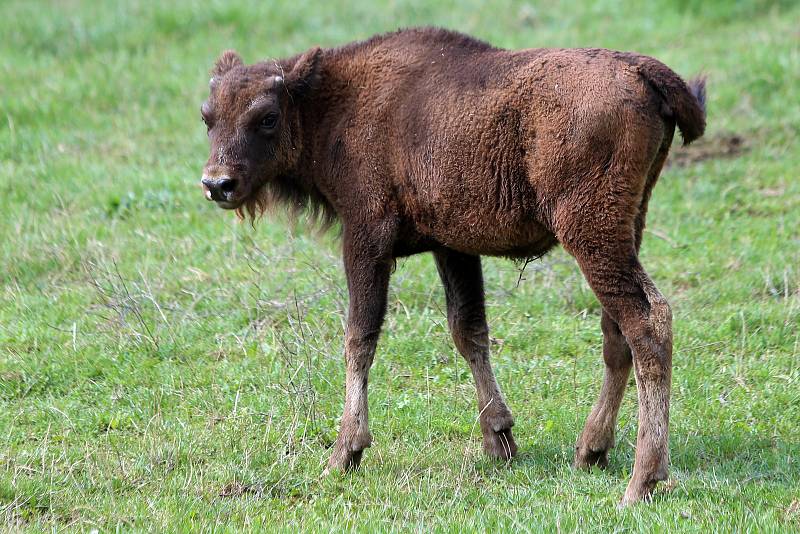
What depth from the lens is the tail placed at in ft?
18.8

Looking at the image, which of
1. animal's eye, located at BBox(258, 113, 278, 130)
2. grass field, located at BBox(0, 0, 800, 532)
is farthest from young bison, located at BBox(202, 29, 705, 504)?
grass field, located at BBox(0, 0, 800, 532)

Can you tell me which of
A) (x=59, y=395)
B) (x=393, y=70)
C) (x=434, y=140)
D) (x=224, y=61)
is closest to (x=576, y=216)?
(x=434, y=140)

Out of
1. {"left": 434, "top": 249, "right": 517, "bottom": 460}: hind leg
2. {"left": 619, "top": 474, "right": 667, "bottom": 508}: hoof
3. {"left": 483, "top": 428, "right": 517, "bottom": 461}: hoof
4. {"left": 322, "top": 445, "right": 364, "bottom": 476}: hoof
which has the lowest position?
{"left": 483, "top": 428, "right": 517, "bottom": 461}: hoof

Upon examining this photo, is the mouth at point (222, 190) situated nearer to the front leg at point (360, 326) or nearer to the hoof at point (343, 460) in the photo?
the front leg at point (360, 326)

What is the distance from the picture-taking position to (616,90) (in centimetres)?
569

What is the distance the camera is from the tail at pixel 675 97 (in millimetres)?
5738

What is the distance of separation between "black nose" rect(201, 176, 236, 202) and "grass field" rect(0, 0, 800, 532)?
33.9 inches

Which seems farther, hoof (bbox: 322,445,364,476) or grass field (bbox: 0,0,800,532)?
hoof (bbox: 322,445,364,476)

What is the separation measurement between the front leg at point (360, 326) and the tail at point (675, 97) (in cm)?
175

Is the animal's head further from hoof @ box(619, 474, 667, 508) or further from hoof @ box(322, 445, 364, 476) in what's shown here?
hoof @ box(619, 474, 667, 508)

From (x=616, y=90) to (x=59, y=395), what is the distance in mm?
4340

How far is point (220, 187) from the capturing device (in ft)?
20.9

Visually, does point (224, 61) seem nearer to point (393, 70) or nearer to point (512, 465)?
point (393, 70)

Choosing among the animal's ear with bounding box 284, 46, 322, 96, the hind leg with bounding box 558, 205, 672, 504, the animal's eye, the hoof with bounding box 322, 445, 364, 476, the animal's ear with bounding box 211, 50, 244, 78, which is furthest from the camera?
the animal's ear with bounding box 211, 50, 244, 78
